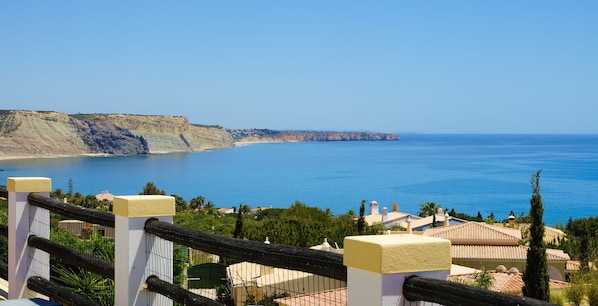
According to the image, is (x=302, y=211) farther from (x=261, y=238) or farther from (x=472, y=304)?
(x=472, y=304)

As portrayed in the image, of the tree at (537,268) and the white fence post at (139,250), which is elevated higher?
the white fence post at (139,250)

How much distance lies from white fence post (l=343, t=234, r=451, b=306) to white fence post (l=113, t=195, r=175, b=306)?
1701mm

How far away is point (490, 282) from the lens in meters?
19.9

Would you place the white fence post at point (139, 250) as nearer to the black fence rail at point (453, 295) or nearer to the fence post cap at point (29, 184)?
the fence post cap at point (29, 184)

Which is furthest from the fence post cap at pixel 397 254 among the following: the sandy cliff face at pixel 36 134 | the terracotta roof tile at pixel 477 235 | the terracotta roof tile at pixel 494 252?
the sandy cliff face at pixel 36 134

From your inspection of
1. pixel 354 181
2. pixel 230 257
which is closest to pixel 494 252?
pixel 230 257

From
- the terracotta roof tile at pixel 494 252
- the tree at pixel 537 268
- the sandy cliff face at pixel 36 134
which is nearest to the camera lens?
the tree at pixel 537 268

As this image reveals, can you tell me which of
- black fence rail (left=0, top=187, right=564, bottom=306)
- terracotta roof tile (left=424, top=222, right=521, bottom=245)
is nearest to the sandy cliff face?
terracotta roof tile (left=424, top=222, right=521, bottom=245)

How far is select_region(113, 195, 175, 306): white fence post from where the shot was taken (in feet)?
12.2

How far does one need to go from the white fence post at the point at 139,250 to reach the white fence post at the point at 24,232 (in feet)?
5.41

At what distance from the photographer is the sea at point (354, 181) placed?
10644 centimetres

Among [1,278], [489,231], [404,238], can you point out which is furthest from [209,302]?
[489,231]

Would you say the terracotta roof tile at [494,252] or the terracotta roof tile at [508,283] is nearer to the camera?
the terracotta roof tile at [508,283]

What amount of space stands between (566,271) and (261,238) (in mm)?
17002
